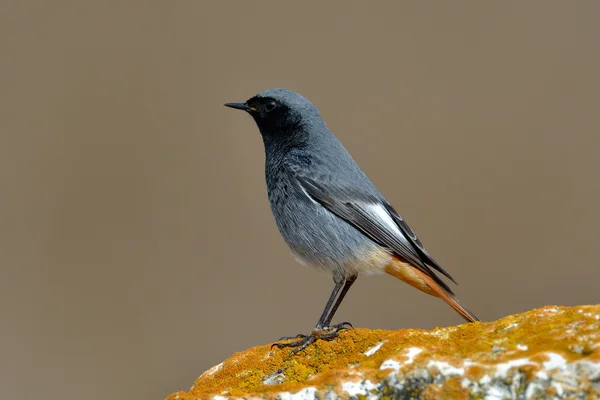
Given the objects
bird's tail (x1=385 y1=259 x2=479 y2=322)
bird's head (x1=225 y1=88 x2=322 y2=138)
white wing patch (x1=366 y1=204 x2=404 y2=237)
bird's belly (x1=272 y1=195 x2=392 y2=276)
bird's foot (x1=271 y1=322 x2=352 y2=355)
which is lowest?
bird's foot (x1=271 y1=322 x2=352 y2=355)

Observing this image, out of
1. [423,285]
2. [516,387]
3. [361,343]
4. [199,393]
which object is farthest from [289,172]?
[516,387]

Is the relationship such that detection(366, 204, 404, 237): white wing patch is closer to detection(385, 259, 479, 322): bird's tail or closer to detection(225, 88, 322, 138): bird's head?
detection(385, 259, 479, 322): bird's tail

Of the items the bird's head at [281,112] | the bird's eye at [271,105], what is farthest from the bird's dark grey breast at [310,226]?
the bird's eye at [271,105]

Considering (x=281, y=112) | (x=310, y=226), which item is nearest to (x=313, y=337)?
(x=310, y=226)

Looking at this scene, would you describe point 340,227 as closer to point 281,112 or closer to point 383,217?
point 383,217

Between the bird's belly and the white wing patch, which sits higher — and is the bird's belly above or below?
below

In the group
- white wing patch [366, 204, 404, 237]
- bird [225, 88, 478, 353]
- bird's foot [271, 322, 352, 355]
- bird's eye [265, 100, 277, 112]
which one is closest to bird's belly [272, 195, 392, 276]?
bird [225, 88, 478, 353]

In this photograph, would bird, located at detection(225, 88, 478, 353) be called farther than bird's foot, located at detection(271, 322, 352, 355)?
Yes

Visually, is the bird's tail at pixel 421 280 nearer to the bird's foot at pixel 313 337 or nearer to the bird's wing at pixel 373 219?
the bird's wing at pixel 373 219
